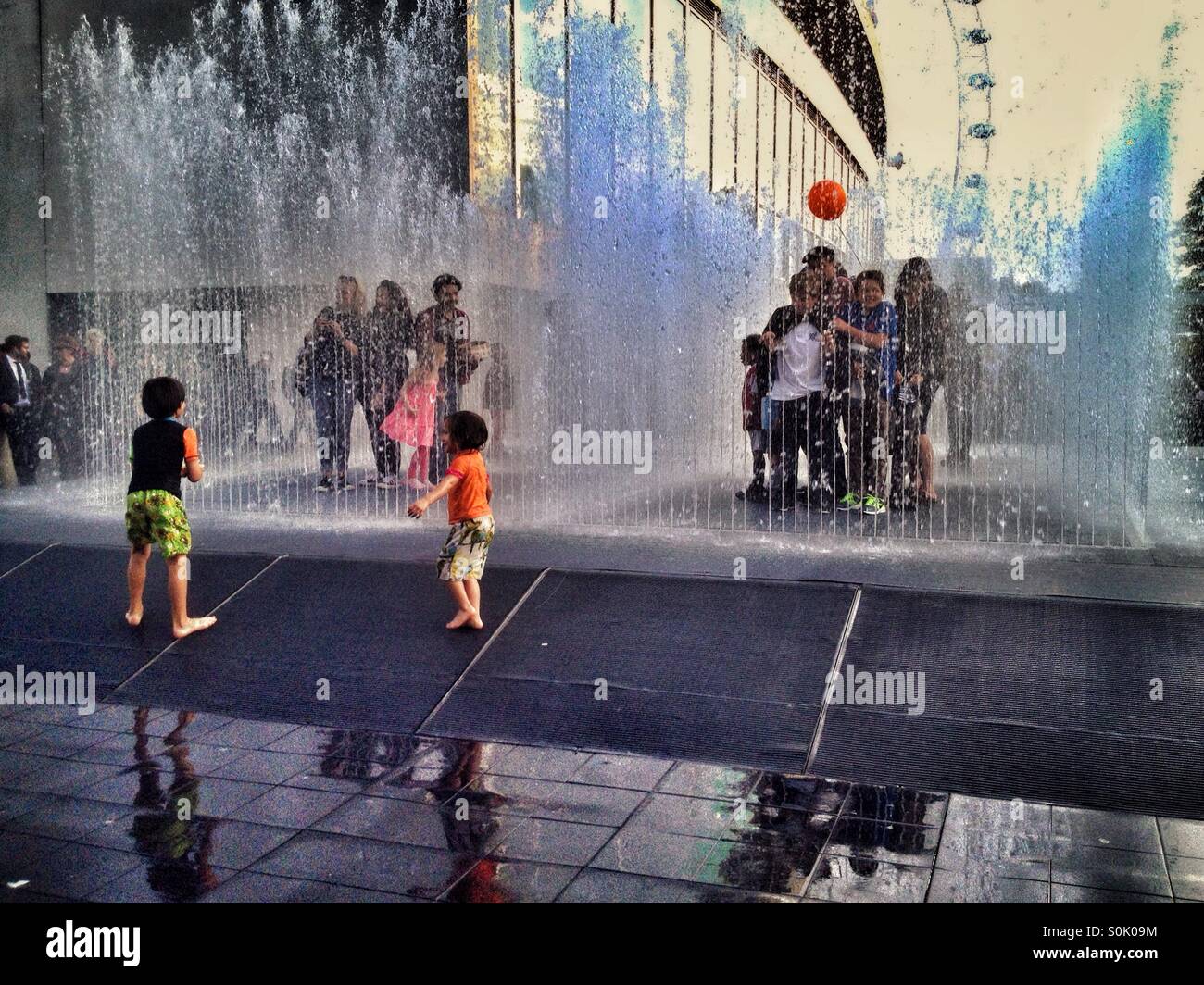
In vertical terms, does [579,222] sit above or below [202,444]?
above

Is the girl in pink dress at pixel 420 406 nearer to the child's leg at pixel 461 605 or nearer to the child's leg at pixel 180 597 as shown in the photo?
the child's leg at pixel 180 597

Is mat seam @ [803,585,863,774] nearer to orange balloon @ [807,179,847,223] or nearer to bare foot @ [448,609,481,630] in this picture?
bare foot @ [448,609,481,630]

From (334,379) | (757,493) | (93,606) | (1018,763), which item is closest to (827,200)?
(757,493)

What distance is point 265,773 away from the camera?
4176 mm

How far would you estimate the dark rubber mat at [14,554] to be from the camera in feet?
23.1

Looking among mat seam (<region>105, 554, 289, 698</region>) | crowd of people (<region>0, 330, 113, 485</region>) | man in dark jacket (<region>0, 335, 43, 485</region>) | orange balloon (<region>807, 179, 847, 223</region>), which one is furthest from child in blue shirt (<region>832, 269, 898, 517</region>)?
man in dark jacket (<region>0, 335, 43, 485</region>)

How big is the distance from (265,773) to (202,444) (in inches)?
337

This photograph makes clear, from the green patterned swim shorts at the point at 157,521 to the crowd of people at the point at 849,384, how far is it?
4.11 meters

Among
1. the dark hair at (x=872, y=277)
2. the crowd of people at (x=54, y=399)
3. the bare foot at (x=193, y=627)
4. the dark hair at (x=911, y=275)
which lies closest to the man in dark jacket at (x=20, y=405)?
the crowd of people at (x=54, y=399)

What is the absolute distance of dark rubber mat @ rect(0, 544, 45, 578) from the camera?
23.1 feet

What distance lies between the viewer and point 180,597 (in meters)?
5.71

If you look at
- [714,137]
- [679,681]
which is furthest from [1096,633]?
[714,137]

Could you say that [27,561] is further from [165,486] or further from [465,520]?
[465,520]
